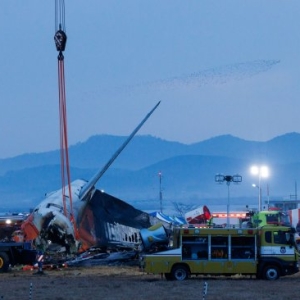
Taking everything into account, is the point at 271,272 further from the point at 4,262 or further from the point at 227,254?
the point at 4,262

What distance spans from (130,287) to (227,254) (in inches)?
172

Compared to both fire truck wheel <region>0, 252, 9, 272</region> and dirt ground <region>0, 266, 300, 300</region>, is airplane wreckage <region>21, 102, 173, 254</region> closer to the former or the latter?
fire truck wheel <region>0, 252, 9, 272</region>

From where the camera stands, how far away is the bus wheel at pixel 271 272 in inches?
1410

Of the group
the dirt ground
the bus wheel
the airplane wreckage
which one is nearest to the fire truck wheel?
the dirt ground

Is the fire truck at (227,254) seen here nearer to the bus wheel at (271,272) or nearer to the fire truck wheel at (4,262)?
the bus wheel at (271,272)

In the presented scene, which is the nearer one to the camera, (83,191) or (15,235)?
(15,235)

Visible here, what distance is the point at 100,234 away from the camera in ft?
168

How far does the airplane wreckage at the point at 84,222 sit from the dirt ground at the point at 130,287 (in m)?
7.20

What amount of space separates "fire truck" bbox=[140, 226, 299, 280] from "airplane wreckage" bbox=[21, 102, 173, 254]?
1234 centimetres

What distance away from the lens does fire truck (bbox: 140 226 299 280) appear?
3550 centimetres

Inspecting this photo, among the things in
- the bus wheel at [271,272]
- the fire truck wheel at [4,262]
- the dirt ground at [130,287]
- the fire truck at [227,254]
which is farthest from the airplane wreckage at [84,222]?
the bus wheel at [271,272]

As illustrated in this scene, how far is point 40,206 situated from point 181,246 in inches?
679

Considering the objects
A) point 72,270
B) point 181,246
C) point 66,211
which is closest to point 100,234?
point 66,211

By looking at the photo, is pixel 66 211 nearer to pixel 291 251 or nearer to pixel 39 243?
pixel 39 243
